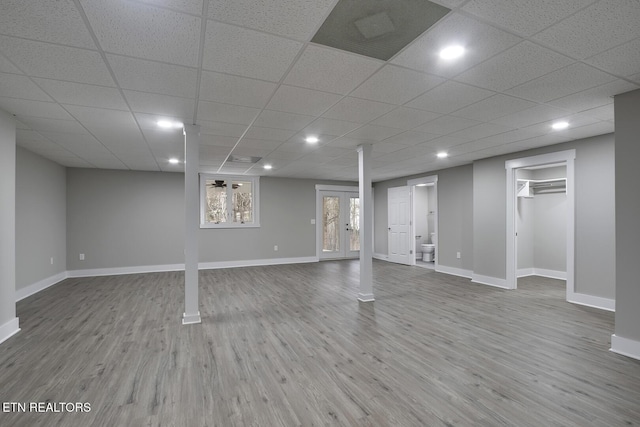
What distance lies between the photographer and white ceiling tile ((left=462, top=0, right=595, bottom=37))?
5.28 feet

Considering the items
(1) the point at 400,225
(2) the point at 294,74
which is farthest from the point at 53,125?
(1) the point at 400,225

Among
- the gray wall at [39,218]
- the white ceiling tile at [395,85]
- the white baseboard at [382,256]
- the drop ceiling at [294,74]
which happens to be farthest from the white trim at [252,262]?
the white ceiling tile at [395,85]

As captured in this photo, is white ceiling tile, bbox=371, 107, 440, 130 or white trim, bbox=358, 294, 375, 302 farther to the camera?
white trim, bbox=358, 294, 375, 302

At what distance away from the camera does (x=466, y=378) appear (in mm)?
2369

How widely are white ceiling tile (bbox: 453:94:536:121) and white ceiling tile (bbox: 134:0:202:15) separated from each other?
2.64 metres

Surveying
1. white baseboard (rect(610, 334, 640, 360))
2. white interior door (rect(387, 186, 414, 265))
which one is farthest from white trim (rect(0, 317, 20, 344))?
white interior door (rect(387, 186, 414, 265))

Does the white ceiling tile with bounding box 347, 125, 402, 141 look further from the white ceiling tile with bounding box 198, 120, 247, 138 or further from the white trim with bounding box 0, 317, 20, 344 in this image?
the white trim with bounding box 0, 317, 20, 344

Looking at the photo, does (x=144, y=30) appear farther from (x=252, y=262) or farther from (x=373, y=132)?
(x=252, y=262)

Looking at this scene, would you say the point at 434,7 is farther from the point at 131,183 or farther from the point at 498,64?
the point at 131,183

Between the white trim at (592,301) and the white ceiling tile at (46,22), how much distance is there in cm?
631

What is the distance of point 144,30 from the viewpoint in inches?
71.2

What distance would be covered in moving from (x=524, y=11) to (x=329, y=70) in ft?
4.18

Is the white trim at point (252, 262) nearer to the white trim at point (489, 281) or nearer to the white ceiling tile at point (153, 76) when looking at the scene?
the white trim at point (489, 281)

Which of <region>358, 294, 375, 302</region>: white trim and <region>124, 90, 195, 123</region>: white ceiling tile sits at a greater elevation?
<region>124, 90, 195, 123</region>: white ceiling tile
